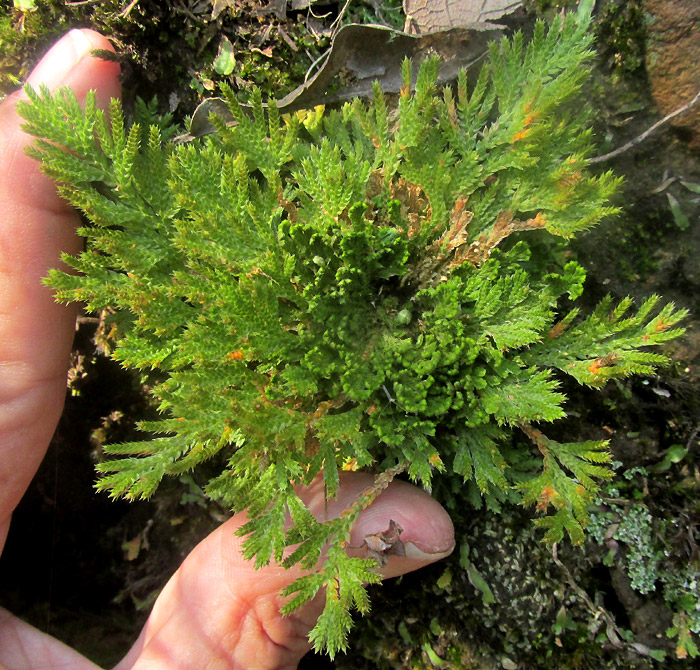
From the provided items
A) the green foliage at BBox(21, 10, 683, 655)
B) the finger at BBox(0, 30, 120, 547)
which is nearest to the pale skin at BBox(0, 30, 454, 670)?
the finger at BBox(0, 30, 120, 547)

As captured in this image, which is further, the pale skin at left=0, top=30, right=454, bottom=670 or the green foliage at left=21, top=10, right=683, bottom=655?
the pale skin at left=0, top=30, right=454, bottom=670

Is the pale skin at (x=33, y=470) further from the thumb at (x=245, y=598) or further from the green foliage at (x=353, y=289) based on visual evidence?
the green foliage at (x=353, y=289)

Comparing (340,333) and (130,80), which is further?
(130,80)

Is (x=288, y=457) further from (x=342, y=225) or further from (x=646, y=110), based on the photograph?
(x=646, y=110)

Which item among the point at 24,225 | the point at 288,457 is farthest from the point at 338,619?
the point at 24,225

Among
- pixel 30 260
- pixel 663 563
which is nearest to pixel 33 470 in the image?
pixel 30 260

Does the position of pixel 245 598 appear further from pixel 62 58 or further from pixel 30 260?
pixel 62 58

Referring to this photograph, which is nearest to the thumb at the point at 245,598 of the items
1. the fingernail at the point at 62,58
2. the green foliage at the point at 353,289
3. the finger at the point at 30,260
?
the green foliage at the point at 353,289

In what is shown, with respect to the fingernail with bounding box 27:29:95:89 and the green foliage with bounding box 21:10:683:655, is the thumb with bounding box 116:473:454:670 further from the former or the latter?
the fingernail with bounding box 27:29:95:89
